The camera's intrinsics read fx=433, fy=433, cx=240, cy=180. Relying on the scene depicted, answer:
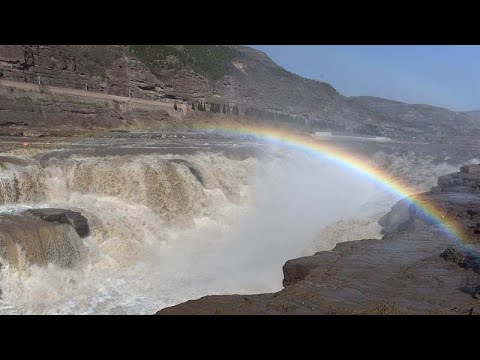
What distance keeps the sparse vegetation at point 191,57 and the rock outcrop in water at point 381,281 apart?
56.4m

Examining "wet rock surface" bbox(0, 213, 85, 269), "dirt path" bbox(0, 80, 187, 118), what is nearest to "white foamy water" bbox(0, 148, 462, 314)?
"wet rock surface" bbox(0, 213, 85, 269)

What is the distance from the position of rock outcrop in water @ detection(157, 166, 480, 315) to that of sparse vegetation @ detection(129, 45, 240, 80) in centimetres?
5635

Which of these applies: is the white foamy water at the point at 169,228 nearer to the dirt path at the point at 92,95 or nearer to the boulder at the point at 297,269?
the boulder at the point at 297,269

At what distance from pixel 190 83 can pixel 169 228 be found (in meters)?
53.2

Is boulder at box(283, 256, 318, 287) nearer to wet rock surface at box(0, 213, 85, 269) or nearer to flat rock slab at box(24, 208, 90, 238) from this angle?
wet rock surface at box(0, 213, 85, 269)

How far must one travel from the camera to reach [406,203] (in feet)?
45.4

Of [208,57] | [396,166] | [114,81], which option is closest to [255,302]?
[396,166]

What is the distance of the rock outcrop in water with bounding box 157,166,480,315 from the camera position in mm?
5684

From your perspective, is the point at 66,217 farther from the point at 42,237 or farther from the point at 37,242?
the point at 37,242

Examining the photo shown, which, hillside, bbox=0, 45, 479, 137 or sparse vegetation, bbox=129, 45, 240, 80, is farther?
sparse vegetation, bbox=129, 45, 240, 80

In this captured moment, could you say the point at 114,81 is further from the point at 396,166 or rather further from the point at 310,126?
the point at 310,126

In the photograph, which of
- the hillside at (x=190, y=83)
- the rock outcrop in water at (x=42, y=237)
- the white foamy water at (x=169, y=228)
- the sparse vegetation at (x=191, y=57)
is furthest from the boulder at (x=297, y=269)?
the sparse vegetation at (x=191, y=57)

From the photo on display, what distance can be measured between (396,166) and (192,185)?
67.9 feet

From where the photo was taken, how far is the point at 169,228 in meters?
14.9
